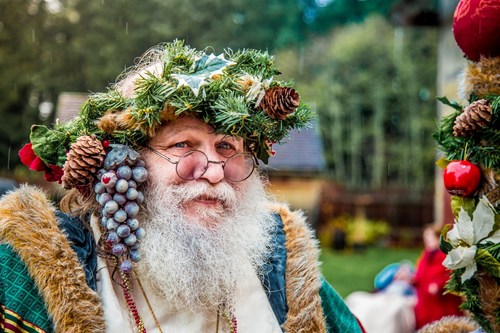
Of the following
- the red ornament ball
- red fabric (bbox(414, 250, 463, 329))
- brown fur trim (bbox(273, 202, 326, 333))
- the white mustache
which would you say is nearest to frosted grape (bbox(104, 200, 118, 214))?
the white mustache

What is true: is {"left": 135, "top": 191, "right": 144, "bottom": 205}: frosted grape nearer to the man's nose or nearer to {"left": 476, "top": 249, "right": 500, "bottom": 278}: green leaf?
the man's nose

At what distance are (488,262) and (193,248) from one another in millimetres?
1072

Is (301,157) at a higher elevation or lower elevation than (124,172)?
lower

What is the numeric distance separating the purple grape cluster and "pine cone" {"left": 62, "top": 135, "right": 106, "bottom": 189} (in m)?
0.04

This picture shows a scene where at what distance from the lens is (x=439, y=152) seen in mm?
2645

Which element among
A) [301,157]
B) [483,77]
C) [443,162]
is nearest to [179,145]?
[443,162]

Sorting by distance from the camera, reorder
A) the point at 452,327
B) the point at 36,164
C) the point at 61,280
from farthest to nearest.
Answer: the point at 452,327 → the point at 36,164 → the point at 61,280

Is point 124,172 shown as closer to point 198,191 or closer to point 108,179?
point 108,179

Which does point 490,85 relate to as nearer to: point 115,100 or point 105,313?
point 115,100

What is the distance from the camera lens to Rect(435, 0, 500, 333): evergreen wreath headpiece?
7.63ft

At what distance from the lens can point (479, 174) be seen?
236 cm

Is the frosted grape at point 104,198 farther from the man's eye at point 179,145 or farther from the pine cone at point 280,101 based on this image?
the pine cone at point 280,101

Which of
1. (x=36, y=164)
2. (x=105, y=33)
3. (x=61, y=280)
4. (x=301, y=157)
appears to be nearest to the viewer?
(x=61, y=280)

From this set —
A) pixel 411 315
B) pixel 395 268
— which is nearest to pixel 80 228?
pixel 411 315
